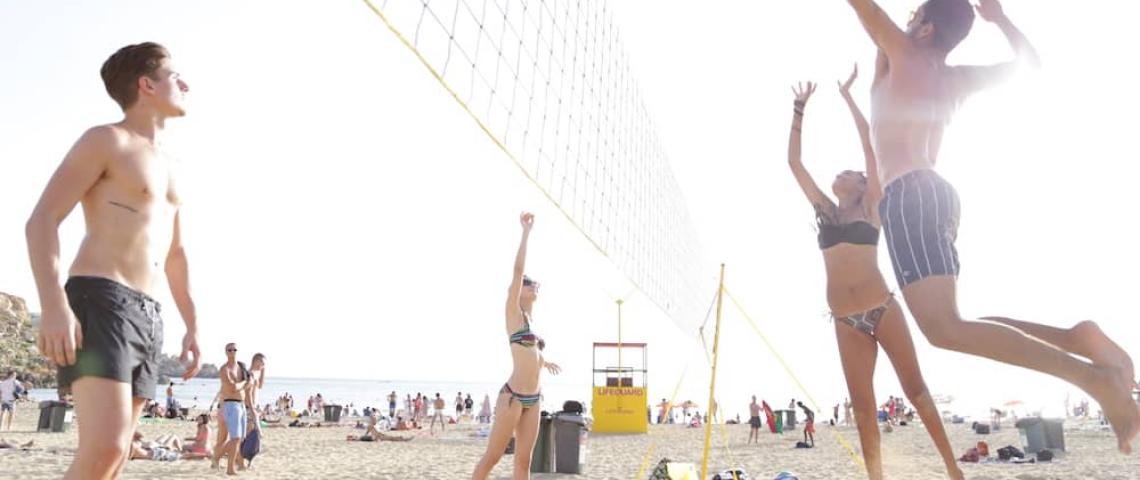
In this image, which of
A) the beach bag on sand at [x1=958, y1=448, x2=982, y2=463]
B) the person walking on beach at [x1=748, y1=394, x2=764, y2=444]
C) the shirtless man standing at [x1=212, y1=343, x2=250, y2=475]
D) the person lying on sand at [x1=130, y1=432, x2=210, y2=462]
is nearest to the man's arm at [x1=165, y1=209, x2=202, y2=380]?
the shirtless man standing at [x1=212, y1=343, x2=250, y2=475]

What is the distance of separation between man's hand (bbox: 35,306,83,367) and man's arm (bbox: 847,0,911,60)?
232 cm

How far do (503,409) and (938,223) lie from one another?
100 inches

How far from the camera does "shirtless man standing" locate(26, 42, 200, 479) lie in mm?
1949

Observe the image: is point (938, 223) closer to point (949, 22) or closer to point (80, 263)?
point (949, 22)

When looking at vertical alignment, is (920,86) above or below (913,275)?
above

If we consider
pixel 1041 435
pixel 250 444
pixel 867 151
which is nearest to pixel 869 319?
pixel 867 151

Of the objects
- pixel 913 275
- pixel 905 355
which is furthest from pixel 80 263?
pixel 905 355

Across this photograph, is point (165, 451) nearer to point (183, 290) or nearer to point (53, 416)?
point (53, 416)

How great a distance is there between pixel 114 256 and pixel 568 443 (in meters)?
6.90

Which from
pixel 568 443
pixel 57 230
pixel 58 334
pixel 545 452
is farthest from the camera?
pixel 568 443

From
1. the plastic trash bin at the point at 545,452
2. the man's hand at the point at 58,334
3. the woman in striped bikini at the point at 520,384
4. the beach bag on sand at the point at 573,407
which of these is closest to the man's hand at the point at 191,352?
the man's hand at the point at 58,334

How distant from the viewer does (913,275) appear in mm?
2293

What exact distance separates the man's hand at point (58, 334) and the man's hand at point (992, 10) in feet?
9.20

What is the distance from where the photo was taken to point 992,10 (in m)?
2.60
